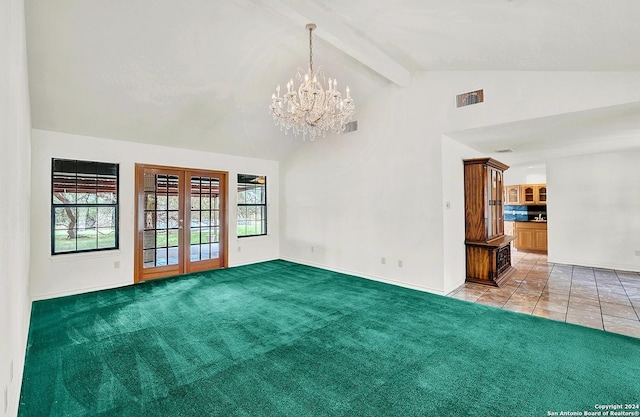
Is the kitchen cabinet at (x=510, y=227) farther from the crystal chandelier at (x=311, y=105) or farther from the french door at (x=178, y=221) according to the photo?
the french door at (x=178, y=221)

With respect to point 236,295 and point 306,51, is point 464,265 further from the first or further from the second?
point 306,51

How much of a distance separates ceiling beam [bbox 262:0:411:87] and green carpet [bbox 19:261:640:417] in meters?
3.26

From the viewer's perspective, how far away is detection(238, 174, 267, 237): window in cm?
686

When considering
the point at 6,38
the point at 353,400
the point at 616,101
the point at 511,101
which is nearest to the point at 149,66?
the point at 6,38

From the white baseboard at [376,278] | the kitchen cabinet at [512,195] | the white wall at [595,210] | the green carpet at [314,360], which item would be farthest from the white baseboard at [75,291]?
the kitchen cabinet at [512,195]

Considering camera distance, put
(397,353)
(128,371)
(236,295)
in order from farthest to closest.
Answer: (236,295)
(397,353)
(128,371)

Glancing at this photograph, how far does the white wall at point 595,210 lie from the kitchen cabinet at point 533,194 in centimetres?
166

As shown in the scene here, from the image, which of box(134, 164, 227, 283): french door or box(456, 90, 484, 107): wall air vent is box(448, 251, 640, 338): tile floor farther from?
box(134, 164, 227, 283): french door

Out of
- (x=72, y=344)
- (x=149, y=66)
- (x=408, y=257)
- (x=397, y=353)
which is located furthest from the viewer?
(x=408, y=257)

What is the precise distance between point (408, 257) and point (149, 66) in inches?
182

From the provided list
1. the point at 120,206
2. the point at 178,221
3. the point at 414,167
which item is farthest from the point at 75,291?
the point at 414,167

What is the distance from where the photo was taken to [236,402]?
7.03 ft

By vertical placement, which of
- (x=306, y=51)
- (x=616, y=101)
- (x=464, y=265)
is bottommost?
(x=464, y=265)

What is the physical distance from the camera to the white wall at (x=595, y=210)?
600cm
